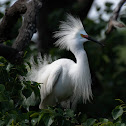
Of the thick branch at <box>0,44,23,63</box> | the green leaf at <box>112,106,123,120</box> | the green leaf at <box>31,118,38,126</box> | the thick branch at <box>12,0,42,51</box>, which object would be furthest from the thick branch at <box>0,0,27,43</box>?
the green leaf at <box>112,106,123,120</box>

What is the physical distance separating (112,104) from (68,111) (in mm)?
3386

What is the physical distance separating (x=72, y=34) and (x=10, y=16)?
2.38ft

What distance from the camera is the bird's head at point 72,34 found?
11.3 feet

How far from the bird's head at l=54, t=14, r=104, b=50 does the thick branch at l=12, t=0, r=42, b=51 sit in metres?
0.45

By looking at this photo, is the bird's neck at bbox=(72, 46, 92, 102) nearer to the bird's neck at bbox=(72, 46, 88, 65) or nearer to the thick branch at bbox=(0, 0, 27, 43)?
the bird's neck at bbox=(72, 46, 88, 65)

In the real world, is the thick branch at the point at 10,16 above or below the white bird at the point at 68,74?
above

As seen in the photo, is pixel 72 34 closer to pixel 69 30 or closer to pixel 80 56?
pixel 69 30

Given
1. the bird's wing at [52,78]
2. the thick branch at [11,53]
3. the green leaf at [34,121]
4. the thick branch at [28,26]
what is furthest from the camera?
the bird's wing at [52,78]

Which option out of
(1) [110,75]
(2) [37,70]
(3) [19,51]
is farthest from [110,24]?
(1) [110,75]

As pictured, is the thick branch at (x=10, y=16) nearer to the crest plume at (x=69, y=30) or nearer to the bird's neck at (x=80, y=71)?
the crest plume at (x=69, y=30)

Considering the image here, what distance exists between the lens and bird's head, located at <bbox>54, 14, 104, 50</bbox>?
3.44m

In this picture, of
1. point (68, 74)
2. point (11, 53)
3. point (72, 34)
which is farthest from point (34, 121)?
point (72, 34)

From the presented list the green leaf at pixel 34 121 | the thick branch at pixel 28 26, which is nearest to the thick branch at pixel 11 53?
the thick branch at pixel 28 26

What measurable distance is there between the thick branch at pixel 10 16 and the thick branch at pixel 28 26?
13 centimetres
